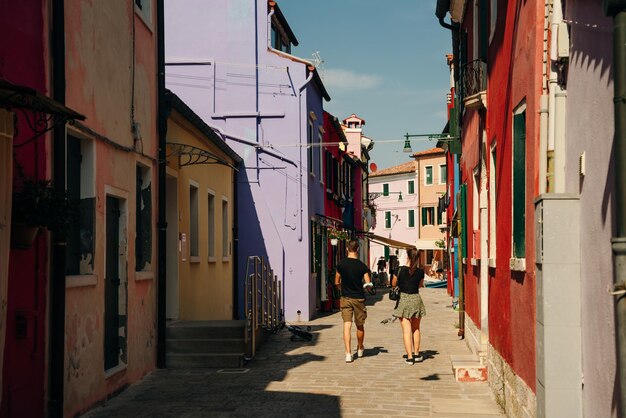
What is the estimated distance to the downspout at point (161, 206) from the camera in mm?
13438

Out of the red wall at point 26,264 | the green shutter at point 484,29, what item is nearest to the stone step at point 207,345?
the red wall at point 26,264

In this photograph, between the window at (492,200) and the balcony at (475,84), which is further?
the balcony at (475,84)

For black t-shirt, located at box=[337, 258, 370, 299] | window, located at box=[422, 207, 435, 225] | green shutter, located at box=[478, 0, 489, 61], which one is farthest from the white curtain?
window, located at box=[422, 207, 435, 225]

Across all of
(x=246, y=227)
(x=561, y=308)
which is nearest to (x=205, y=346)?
(x=561, y=308)

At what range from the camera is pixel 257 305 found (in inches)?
640

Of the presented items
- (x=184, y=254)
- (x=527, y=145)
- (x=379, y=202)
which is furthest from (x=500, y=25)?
(x=379, y=202)

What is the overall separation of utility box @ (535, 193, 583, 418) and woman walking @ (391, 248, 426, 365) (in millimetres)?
7489

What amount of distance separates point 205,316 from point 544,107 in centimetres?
1270

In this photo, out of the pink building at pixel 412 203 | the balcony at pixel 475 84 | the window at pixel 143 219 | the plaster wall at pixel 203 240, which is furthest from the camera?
the pink building at pixel 412 203

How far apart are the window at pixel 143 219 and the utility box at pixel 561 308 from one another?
7.68m

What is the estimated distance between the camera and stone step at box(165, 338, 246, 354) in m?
13.8

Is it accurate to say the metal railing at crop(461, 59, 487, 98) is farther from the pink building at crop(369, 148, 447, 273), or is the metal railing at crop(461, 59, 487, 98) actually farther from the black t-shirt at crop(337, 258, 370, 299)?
the pink building at crop(369, 148, 447, 273)

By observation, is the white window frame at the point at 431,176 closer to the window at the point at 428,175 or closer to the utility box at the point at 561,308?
the window at the point at 428,175

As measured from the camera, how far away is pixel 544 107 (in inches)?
273
